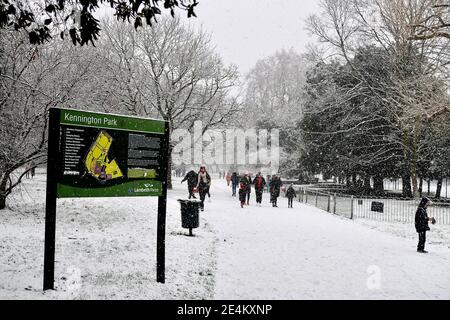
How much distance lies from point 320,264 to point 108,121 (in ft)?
16.8

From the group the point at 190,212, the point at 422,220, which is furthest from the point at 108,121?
the point at 422,220

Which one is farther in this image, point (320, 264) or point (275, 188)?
point (275, 188)

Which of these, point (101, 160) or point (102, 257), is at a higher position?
point (101, 160)

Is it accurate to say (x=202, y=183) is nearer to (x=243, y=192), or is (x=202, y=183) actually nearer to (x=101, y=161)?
(x=243, y=192)

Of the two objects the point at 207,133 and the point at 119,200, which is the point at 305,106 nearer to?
the point at 207,133

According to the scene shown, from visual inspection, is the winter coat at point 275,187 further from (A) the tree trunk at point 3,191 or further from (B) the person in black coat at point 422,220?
(A) the tree trunk at point 3,191

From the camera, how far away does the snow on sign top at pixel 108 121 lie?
565 centimetres

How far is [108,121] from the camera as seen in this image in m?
6.07

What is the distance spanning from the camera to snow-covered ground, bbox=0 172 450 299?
6.12 m

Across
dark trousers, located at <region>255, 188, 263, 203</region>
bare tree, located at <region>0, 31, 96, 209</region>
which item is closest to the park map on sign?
bare tree, located at <region>0, 31, 96, 209</region>

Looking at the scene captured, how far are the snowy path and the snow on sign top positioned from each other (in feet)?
9.22
